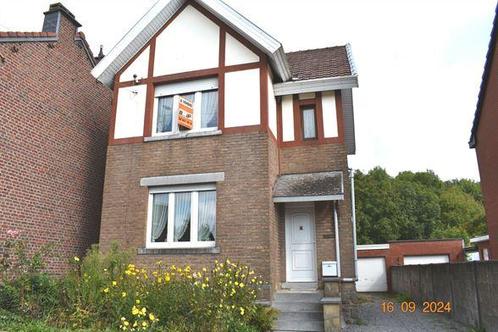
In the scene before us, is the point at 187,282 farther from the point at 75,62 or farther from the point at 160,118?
the point at 75,62

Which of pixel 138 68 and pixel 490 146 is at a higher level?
pixel 138 68

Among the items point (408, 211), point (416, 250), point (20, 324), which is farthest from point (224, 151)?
point (408, 211)

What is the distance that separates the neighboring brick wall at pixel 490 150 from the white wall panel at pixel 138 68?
1233 cm

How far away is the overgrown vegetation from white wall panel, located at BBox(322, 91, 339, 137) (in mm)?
5397

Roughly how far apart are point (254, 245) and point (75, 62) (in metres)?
8.93

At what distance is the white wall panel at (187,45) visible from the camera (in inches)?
486

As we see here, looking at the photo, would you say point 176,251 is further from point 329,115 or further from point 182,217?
point 329,115

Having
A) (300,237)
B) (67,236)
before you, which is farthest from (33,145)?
(300,237)

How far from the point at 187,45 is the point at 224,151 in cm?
363

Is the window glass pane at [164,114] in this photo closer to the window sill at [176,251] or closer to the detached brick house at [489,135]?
the window sill at [176,251]

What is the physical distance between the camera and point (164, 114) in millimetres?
12602

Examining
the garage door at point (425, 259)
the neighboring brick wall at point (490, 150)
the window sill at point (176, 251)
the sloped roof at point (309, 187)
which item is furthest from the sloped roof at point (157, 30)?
the garage door at point (425, 259)
